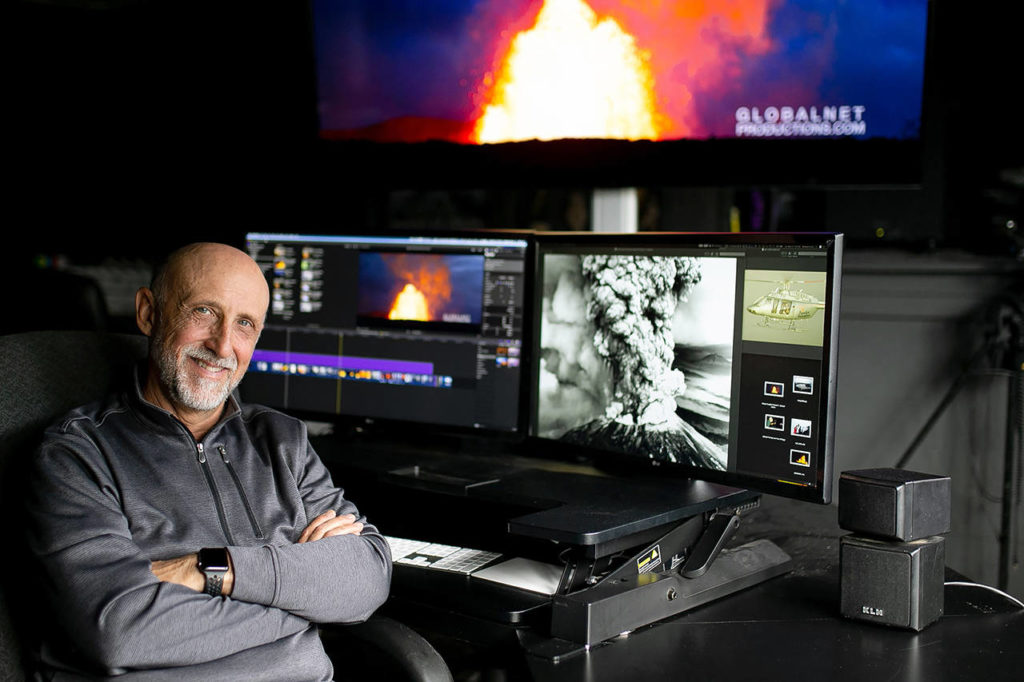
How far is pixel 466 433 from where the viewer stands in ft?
6.96

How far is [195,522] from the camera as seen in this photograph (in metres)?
1.58

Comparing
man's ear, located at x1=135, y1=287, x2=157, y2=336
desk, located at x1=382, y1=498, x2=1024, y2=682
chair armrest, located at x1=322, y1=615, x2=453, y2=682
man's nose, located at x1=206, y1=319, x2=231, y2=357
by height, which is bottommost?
chair armrest, located at x1=322, y1=615, x2=453, y2=682

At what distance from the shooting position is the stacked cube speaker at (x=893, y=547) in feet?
4.78

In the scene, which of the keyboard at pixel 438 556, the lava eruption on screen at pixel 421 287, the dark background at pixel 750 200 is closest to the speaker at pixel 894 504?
the keyboard at pixel 438 556

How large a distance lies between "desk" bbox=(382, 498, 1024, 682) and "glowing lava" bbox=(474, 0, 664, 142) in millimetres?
1379

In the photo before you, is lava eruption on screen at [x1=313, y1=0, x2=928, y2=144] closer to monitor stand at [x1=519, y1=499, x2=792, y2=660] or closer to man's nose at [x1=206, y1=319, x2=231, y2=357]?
monitor stand at [x1=519, y1=499, x2=792, y2=660]

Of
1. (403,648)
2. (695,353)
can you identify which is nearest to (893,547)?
(695,353)

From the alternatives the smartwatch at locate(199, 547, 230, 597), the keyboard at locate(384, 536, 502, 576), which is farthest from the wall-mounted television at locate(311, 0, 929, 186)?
the smartwatch at locate(199, 547, 230, 597)

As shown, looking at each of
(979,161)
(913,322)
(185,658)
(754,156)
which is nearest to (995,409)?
(913,322)

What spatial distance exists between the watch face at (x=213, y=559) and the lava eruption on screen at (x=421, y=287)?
792mm

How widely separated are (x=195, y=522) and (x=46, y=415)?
278 millimetres

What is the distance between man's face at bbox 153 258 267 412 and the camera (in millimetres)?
1647

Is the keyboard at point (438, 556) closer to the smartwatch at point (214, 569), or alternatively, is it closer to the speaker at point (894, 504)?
the smartwatch at point (214, 569)

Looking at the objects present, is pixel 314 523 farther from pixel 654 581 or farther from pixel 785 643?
pixel 785 643
